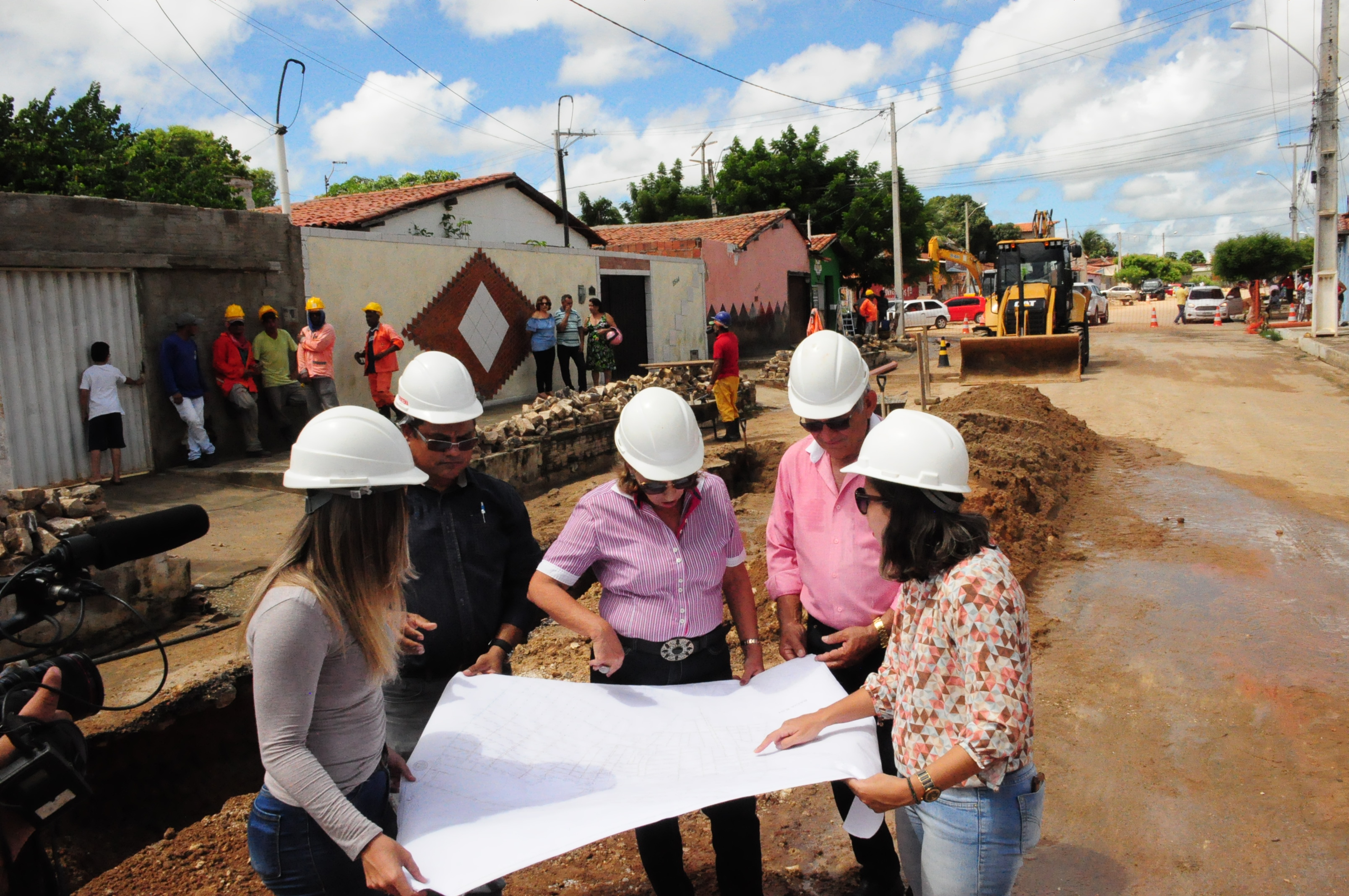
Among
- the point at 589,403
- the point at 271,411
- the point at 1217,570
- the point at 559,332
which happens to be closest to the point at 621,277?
the point at 559,332

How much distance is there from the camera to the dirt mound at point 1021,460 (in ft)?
23.0

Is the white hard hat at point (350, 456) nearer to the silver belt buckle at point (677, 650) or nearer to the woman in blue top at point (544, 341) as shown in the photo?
the silver belt buckle at point (677, 650)

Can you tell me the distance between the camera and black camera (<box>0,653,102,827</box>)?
5.41 ft

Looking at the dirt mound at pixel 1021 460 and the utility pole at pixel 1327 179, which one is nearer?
the dirt mound at pixel 1021 460

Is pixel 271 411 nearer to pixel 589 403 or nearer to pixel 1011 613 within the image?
pixel 589 403

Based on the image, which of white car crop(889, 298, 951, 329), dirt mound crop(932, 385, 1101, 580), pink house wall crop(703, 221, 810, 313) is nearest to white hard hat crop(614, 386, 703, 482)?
dirt mound crop(932, 385, 1101, 580)

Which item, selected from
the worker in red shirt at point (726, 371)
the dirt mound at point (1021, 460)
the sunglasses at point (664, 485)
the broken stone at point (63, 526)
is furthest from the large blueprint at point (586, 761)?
the worker in red shirt at point (726, 371)

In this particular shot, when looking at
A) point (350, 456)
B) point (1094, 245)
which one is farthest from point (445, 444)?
point (1094, 245)

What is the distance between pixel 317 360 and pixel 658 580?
8.47 metres

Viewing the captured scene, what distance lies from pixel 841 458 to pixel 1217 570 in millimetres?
5126

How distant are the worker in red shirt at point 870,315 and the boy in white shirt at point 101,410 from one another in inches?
→ 879

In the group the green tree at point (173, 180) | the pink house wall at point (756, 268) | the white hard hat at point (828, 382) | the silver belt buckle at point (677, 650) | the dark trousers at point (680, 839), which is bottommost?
the dark trousers at point (680, 839)

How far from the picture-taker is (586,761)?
229cm

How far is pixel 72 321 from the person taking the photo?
28.0 ft
